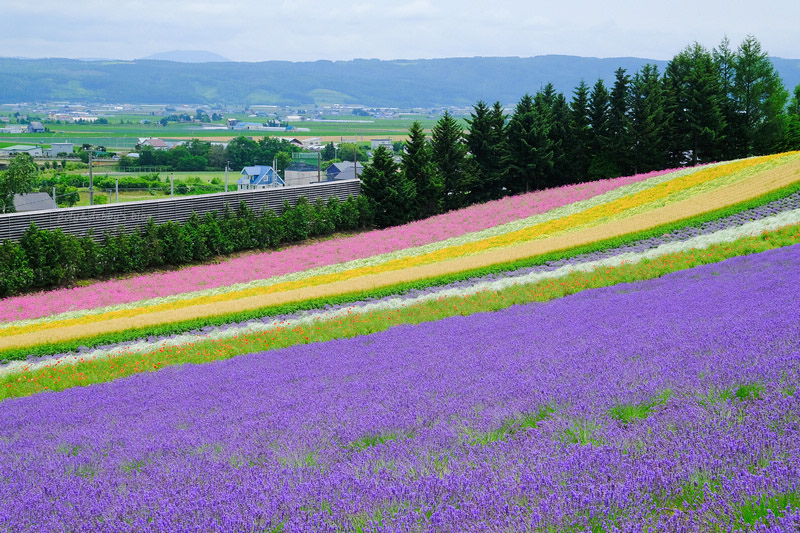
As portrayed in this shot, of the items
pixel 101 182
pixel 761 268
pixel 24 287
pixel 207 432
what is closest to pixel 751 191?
pixel 761 268

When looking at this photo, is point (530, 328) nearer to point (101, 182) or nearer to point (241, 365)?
point (241, 365)

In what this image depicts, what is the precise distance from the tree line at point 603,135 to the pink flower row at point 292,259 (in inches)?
351

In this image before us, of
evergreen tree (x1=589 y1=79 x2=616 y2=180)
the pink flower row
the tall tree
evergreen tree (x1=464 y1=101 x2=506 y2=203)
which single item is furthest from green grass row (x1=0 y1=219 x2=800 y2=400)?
the tall tree

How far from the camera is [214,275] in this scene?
3506cm

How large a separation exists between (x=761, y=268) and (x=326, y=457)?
13622mm

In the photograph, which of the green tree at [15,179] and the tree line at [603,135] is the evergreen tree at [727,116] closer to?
the tree line at [603,135]

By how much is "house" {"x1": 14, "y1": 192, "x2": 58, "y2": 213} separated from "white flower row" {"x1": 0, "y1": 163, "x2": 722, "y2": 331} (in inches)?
1646

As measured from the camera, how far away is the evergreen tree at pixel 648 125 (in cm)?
5769

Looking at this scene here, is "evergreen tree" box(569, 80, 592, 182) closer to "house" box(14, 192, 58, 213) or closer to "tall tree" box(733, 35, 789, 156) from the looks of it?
"tall tree" box(733, 35, 789, 156)

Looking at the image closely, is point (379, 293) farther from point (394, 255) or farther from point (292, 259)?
point (292, 259)

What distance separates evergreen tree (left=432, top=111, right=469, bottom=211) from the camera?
187ft

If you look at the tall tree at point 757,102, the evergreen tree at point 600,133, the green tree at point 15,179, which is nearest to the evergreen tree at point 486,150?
the evergreen tree at point 600,133

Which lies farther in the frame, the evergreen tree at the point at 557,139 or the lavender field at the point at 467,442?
the evergreen tree at the point at 557,139

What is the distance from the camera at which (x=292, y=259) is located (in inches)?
1516
